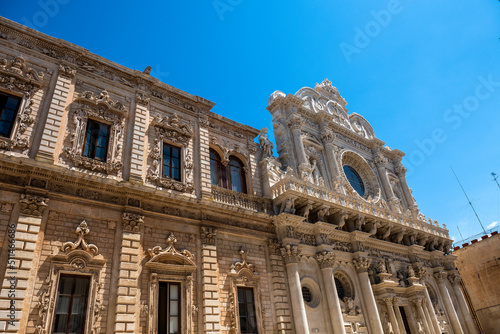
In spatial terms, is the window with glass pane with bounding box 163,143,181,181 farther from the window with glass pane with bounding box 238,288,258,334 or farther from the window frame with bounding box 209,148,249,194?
the window with glass pane with bounding box 238,288,258,334

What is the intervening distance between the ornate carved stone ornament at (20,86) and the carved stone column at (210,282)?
6019 mm

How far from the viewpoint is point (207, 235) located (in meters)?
11.7

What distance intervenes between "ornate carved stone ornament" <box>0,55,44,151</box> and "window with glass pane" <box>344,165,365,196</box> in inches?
622

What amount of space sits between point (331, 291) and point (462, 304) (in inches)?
467

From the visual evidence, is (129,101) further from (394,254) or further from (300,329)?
(394,254)

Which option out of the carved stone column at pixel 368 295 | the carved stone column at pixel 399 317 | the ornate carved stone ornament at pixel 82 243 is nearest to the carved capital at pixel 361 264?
the carved stone column at pixel 368 295

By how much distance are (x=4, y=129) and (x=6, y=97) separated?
44.8 inches

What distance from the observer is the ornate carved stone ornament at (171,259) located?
1038 cm

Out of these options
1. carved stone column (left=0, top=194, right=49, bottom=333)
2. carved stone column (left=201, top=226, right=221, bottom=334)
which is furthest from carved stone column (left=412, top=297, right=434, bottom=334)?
carved stone column (left=0, top=194, right=49, bottom=333)

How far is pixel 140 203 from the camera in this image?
1080 cm

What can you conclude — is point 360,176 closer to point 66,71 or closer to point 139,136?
point 139,136

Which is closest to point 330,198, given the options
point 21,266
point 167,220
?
point 167,220

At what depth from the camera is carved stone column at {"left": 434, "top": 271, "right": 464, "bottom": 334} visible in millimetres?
18766

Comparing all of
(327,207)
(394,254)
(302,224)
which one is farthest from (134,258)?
(394,254)
